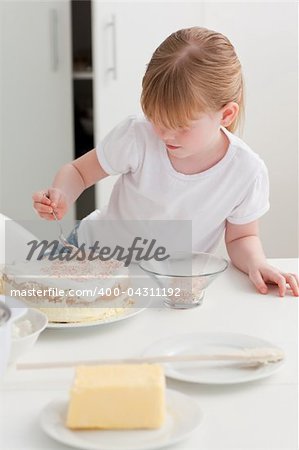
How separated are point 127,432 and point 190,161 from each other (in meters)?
0.96

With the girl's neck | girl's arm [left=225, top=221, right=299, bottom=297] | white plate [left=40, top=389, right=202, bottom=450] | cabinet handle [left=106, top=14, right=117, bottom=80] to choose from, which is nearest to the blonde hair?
the girl's neck

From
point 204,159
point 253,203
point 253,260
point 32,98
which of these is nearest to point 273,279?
point 253,260

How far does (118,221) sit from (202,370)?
34.5 inches

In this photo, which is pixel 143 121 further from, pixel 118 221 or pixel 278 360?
pixel 278 360

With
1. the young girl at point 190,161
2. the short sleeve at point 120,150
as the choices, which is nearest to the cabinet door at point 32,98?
the young girl at point 190,161

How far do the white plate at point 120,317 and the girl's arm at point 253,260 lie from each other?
8.7 inches

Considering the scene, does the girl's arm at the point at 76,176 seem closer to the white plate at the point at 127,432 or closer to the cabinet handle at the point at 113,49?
the white plate at the point at 127,432

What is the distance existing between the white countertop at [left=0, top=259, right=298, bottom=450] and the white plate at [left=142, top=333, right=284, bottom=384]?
0.5 inches

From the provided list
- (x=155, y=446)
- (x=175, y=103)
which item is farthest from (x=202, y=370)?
(x=175, y=103)

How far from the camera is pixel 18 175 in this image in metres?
Result: 3.32

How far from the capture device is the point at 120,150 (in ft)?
5.64

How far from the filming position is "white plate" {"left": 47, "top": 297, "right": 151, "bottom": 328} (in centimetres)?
113

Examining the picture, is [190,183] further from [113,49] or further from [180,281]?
[113,49]

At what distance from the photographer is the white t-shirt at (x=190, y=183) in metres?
1.67
